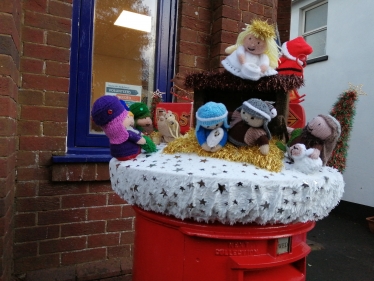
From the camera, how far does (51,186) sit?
7.49 feet

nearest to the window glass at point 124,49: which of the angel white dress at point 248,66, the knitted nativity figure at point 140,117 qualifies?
the knitted nativity figure at point 140,117

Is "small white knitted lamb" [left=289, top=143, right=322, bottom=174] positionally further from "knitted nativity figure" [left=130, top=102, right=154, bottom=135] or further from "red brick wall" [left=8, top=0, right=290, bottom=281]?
"red brick wall" [left=8, top=0, right=290, bottom=281]

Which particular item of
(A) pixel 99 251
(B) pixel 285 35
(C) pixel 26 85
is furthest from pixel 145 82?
(B) pixel 285 35

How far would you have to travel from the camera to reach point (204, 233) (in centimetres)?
97

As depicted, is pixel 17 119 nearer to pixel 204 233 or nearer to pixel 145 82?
pixel 145 82

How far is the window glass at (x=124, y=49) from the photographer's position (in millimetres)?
2652

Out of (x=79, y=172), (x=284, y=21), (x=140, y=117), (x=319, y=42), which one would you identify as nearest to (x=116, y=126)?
(x=140, y=117)

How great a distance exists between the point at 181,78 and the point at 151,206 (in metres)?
1.31

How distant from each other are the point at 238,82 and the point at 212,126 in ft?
0.96

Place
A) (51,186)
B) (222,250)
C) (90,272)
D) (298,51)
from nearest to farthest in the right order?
(222,250) < (298,51) < (51,186) < (90,272)

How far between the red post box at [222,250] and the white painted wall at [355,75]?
17.7ft

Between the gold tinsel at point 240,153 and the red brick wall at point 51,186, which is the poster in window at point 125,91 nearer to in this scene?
the red brick wall at point 51,186

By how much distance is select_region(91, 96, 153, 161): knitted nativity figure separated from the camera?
1.05 meters

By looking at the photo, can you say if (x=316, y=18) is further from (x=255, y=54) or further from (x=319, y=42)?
(x=255, y=54)
